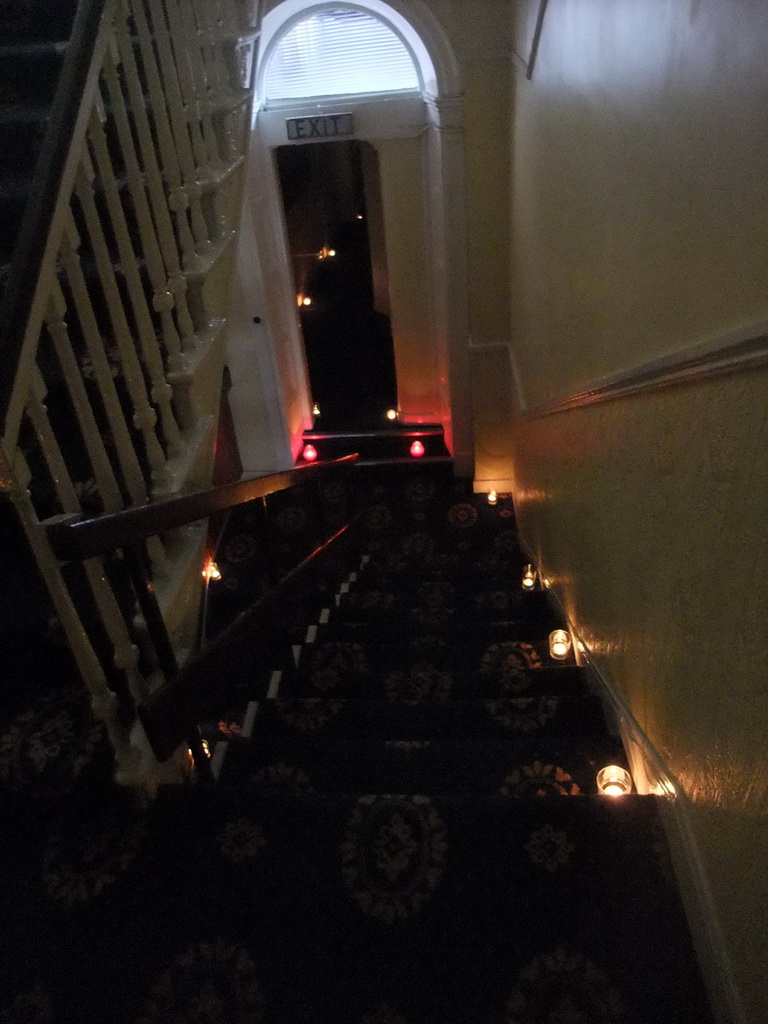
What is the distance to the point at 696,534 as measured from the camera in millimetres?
1272

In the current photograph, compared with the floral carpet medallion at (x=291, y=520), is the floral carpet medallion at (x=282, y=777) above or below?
below

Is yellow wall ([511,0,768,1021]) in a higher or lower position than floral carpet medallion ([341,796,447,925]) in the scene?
higher

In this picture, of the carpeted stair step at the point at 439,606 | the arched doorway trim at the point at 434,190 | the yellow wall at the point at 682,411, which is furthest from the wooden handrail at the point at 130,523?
the arched doorway trim at the point at 434,190

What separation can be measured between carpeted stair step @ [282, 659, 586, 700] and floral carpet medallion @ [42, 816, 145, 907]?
2.85 ft

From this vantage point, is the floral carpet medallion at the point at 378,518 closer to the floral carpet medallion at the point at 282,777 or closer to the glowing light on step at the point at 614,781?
the floral carpet medallion at the point at 282,777

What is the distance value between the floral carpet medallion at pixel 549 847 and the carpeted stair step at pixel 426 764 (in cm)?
27

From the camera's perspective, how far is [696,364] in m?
1.20

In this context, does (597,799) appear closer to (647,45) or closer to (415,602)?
(647,45)

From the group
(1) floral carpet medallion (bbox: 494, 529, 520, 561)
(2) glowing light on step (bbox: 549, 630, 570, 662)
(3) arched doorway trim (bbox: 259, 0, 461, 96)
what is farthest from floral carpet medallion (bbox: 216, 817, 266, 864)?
(3) arched doorway trim (bbox: 259, 0, 461, 96)

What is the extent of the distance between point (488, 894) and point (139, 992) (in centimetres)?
64

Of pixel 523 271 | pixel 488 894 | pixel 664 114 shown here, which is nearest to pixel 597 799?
pixel 488 894

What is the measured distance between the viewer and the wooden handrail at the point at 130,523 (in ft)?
3.96

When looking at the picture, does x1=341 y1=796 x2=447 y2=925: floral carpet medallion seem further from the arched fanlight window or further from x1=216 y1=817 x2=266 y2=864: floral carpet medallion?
the arched fanlight window

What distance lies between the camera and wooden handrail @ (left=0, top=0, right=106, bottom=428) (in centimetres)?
119
